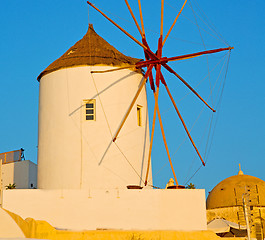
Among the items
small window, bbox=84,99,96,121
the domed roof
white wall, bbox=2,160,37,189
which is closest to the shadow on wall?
white wall, bbox=2,160,37,189

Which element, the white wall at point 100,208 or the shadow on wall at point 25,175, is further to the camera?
the shadow on wall at point 25,175

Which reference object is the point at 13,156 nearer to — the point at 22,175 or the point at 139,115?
the point at 22,175

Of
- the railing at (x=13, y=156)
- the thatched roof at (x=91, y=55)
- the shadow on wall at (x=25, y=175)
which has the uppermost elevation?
the thatched roof at (x=91, y=55)

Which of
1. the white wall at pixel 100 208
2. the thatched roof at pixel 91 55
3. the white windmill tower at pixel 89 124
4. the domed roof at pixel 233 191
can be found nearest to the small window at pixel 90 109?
the white windmill tower at pixel 89 124

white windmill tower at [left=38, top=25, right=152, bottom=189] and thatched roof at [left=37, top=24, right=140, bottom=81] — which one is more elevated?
thatched roof at [left=37, top=24, right=140, bottom=81]

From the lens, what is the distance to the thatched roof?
2439 cm

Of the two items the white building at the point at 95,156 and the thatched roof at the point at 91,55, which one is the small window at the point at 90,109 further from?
the thatched roof at the point at 91,55

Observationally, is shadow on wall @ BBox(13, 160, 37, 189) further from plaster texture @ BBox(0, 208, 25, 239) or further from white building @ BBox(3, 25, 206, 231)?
plaster texture @ BBox(0, 208, 25, 239)

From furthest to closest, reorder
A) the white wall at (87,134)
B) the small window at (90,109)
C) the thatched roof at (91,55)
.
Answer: the thatched roof at (91,55) → the small window at (90,109) → the white wall at (87,134)

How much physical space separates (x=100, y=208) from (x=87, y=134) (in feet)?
12.4

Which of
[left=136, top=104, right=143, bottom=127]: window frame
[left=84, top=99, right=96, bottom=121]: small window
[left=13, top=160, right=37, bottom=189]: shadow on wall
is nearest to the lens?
[left=84, top=99, right=96, bottom=121]: small window

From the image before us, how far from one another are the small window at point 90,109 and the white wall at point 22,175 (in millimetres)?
7621

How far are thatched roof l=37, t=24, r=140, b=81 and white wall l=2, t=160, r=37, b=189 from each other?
6532mm

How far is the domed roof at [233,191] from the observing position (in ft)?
169
